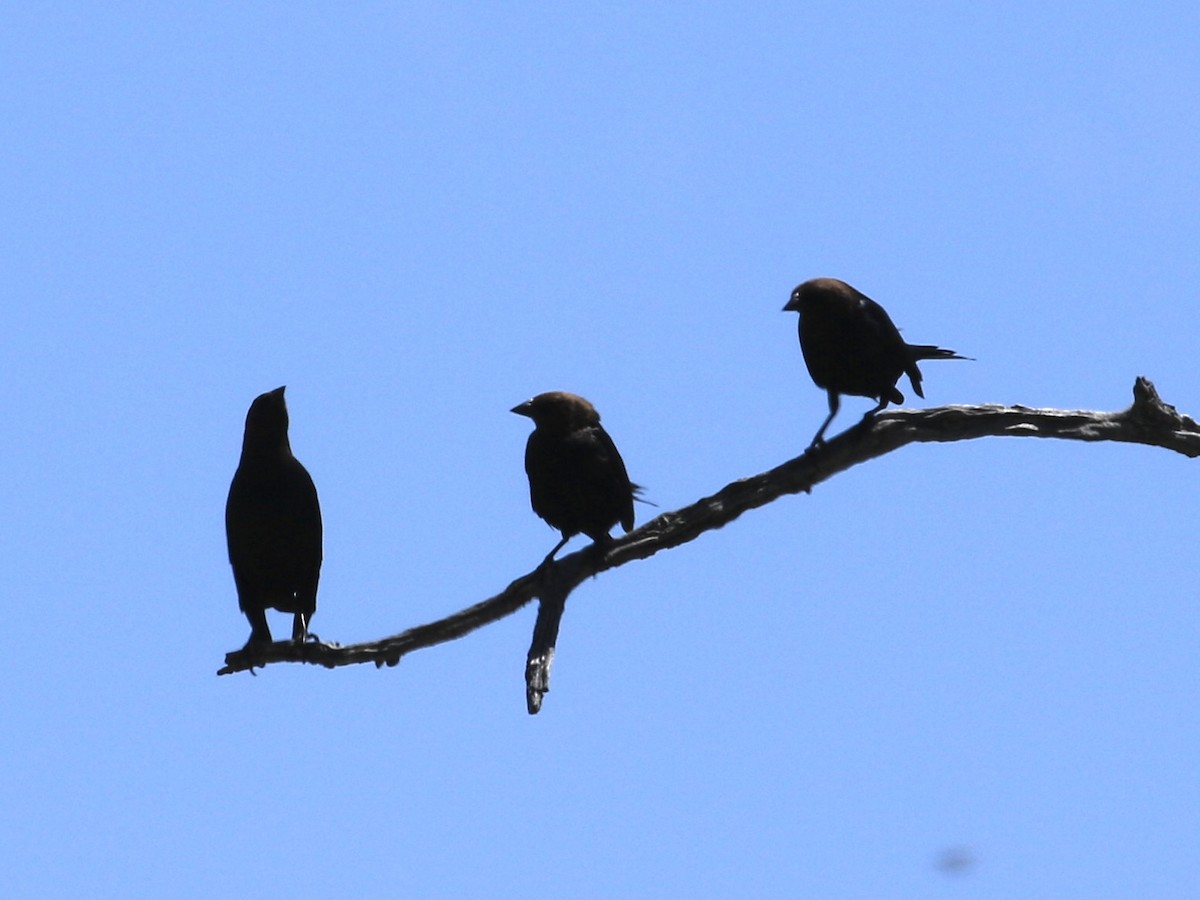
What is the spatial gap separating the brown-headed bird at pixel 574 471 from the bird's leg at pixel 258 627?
1.27 m

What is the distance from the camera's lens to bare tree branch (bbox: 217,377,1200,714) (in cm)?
571

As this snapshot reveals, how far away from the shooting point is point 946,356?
6.39m

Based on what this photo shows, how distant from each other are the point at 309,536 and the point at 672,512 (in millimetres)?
1823

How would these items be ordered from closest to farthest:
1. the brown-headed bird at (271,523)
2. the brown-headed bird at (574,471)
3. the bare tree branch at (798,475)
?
1. the bare tree branch at (798,475)
2. the brown-headed bird at (574,471)
3. the brown-headed bird at (271,523)

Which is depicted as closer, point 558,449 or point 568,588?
point 568,588

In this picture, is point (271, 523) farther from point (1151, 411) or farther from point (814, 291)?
point (1151, 411)

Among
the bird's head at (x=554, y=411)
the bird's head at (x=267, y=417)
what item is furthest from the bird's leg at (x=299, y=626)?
the bird's head at (x=554, y=411)

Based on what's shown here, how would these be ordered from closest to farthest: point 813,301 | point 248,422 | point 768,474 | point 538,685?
point 538,685
point 768,474
point 813,301
point 248,422

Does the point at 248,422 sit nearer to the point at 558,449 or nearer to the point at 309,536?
the point at 309,536

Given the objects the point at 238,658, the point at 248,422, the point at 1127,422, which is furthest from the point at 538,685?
the point at 1127,422

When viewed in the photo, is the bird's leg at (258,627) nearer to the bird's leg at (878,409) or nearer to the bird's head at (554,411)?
the bird's head at (554,411)

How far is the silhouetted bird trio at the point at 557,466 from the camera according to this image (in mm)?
6117

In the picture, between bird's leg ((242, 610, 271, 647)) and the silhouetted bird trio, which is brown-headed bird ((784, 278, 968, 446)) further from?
bird's leg ((242, 610, 271, 647))

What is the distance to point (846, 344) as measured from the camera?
20.0ft
